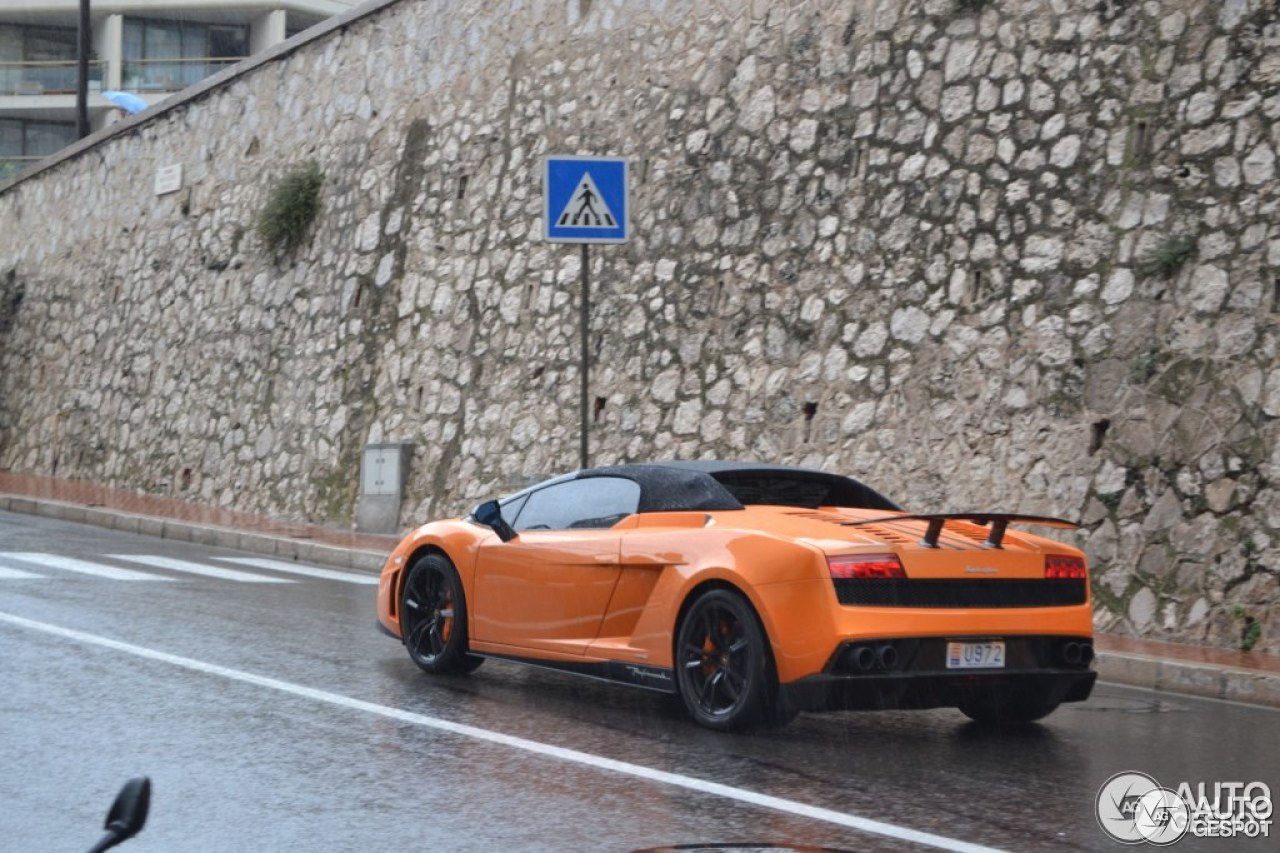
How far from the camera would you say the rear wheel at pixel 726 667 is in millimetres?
7258

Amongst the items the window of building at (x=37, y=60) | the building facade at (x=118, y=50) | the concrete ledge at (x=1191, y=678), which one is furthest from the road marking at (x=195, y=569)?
the window of building at (x=37, y=60)

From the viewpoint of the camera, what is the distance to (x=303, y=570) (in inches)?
630

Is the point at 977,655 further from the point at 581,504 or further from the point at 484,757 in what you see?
the point at 581,504

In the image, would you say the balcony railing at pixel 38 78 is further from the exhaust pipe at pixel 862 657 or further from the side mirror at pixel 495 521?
the exhaust pipe at pixel 862 657

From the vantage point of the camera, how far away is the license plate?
7293 mm

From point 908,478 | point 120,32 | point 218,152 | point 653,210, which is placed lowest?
point 908,478

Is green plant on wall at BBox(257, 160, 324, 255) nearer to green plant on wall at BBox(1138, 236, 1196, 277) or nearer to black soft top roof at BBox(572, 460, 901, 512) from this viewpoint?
green plant on wall at BBox(1138, 236, 1196, 277)

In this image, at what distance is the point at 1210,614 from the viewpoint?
1140 centimetres

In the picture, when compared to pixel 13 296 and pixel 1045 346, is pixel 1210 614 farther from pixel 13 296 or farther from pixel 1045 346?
pixel 13 296

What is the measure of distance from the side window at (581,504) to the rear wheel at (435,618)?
0.54 m

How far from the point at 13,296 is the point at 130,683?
26760 mm

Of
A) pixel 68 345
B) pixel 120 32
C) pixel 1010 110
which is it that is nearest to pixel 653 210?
pixel 1010 110

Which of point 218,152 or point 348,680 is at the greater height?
point 218,152

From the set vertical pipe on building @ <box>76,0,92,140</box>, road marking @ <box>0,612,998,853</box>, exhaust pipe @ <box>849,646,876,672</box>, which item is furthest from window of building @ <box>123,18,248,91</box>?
exhaust pipe @ <box>849,646,876,672</box>
